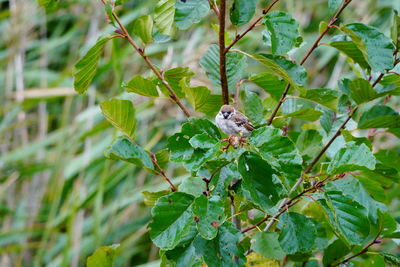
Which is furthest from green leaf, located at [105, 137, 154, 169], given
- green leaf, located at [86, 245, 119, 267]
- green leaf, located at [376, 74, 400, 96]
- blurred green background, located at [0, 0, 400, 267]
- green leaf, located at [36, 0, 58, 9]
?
blurred green background, located at [0, 0, 400, 267]

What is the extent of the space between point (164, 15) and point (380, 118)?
363mm

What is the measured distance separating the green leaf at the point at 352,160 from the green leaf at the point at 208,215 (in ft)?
0.51

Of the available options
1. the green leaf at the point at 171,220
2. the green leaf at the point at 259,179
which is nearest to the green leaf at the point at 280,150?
the green leaf at the point at 259,179

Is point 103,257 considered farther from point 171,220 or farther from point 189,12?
point 189,12

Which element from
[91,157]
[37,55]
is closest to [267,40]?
[91,157]

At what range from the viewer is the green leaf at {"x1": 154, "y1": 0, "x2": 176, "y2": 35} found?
80 cm

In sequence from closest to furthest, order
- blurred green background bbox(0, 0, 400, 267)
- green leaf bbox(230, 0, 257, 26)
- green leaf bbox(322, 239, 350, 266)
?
green leaf bbox(230, 0, 257, 26) < green leaf bbox(322, 239, 350, 266) < blurred green background bbox(0, 0, 400, 267)

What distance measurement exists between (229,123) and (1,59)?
2.18 meters

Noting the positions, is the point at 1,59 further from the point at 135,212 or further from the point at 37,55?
the point at 135,212

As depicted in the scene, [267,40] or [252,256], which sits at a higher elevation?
[267,40]

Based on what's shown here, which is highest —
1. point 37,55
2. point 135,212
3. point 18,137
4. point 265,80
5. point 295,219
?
point 265,80

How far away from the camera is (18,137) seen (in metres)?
2.74

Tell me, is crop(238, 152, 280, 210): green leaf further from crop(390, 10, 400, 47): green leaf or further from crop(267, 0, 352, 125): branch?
crop(390, 10, 400, 47): green leaf

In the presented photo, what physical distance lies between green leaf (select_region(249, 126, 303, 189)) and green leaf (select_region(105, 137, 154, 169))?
176mm
